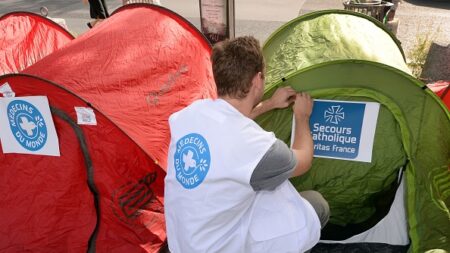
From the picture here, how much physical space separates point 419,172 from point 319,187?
1.85 feet

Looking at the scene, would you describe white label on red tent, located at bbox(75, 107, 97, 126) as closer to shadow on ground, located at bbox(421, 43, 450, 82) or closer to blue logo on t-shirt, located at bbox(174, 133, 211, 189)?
blue logo on t-shirt, located at bbox(174, 133, 211, 189)

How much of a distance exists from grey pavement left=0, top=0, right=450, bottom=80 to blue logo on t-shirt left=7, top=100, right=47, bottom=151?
15.7 feet

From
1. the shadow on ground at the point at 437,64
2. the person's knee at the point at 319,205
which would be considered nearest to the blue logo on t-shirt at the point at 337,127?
the person's knee at the point at 319,205

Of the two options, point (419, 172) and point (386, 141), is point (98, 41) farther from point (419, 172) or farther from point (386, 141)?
point (419, 172)

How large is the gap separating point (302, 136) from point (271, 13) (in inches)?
256

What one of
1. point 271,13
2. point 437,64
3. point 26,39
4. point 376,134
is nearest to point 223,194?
point 376,134

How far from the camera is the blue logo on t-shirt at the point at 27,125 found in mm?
2230

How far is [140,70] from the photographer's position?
2.64 m

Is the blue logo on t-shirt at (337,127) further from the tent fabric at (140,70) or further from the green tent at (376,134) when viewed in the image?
the tent fabric at (140,70)

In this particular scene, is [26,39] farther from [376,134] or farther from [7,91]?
[376,134]

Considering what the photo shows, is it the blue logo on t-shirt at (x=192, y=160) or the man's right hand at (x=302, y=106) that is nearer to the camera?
the blue logo on t-shirt at (x=192, y=160)

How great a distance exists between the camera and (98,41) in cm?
280

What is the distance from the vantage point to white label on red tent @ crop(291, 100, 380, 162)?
2.23 metres

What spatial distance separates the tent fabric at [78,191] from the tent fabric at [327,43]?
3.08 ft
